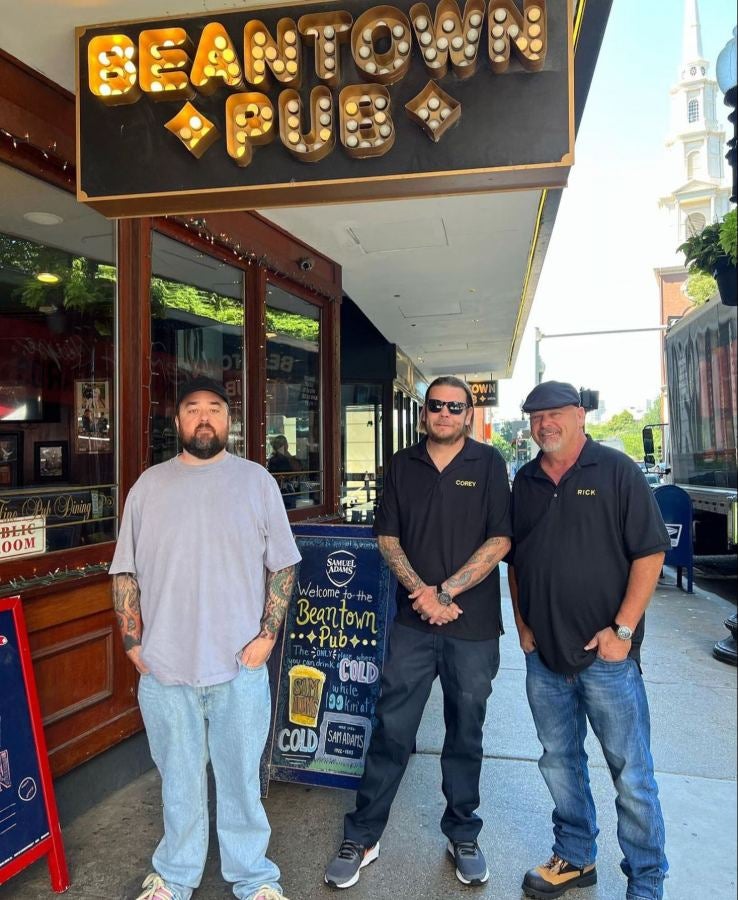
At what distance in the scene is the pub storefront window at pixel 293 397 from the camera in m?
5.27

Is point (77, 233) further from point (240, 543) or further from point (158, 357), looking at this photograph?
point (240, 543)

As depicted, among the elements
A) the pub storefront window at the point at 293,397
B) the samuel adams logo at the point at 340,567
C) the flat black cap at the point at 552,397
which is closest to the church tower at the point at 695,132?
the flat black cap at the point at 552,397

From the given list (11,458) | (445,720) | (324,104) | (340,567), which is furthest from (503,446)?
(324,104)

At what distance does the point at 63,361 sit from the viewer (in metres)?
3.63

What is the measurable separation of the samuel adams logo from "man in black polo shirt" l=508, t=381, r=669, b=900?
93 cm

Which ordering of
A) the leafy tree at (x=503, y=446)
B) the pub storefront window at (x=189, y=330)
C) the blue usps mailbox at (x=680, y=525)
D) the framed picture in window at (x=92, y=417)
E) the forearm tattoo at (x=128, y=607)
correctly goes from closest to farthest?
the forearm tattoo at (x=128, y=607) → the framed picture in window at (x=92, y=417) → the pub storefront window at (x=189, y=330) → the blue usps mailbox at (x=680, y=525) → the leafy tree at (x=503, y=446)

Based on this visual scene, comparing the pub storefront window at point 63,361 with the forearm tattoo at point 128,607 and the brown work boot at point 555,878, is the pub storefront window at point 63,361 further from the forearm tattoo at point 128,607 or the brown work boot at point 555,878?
the brown work boot at point 555,878

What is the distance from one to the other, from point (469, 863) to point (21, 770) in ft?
Answer: 5.70

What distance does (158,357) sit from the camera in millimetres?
3961

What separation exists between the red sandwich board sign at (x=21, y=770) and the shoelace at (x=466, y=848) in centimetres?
153

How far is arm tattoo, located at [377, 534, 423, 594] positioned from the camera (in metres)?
2.66

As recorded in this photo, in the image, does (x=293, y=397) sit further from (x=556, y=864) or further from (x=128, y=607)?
(x=556, y=864)

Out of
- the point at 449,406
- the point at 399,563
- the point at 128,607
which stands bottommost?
the point at 128,607

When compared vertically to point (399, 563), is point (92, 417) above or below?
above
